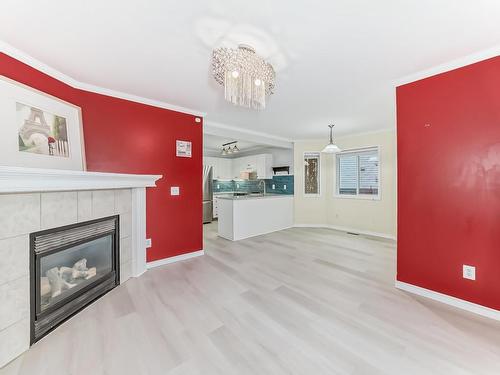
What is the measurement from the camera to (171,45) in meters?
1.77

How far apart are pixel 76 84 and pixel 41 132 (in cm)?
84

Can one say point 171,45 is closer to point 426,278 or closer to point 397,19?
point 397,19

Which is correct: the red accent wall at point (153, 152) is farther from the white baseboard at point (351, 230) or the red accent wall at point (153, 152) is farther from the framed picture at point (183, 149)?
the white baseboard at point (351, 230)

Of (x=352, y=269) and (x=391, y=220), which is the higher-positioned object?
(x=391, y=220)

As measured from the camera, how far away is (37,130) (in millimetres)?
1924

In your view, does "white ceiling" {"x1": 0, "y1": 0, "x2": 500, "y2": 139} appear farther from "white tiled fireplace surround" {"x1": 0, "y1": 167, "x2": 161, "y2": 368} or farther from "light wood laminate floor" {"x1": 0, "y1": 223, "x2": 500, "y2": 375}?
"light wood laminate floor" {"x1": 0, "y1": 223, "x2": 500, "y2": 375}

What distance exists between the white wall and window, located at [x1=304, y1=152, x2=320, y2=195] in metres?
0.13

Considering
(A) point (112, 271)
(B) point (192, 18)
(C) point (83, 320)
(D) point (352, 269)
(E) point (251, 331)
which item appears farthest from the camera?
(D) point (352, 269)

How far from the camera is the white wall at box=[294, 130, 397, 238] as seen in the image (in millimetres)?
4668

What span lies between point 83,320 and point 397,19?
11.6 feet

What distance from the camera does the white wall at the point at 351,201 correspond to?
15.3 ft

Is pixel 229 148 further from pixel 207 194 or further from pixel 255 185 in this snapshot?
pixel 255 185

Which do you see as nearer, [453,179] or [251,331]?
[251,331]

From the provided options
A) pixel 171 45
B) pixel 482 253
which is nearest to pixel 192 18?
pixel 171 45
